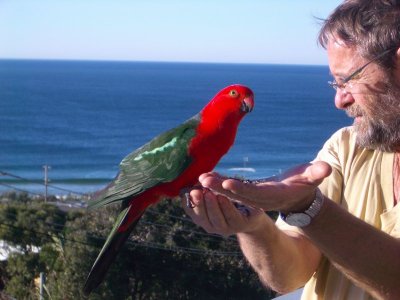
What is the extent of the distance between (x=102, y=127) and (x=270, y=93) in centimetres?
2745

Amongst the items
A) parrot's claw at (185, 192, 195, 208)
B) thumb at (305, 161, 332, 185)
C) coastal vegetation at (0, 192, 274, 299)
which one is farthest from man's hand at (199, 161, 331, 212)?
coastal vegetation at (0, 192, 274, 299)

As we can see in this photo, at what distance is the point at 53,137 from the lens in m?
40.7

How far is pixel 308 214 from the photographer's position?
1.55 metres

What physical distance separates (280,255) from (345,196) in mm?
242

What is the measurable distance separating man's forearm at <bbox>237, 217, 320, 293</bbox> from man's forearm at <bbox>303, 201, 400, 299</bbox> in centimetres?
20

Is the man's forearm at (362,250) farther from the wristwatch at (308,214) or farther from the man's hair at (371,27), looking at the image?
the man's hair at (371,27)

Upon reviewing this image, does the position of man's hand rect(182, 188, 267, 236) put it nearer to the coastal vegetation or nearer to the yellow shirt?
the yellow shirt

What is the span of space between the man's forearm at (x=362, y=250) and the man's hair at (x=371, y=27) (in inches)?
17.5

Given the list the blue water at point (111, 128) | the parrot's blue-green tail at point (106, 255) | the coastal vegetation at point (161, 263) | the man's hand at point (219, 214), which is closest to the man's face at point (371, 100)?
the man's hand at point (219, 214)

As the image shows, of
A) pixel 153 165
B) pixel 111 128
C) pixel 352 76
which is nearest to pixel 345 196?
pixel 352 76

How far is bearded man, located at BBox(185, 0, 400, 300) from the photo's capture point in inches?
60.4

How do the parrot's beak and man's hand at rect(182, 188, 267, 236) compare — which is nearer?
man's hand at rect(182, 188, 267, 236)

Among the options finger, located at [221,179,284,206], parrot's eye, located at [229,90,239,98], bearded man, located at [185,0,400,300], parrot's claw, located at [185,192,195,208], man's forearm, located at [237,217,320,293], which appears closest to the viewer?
finger, located at [221,179,284,206]

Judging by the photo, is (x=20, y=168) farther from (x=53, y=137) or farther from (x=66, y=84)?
(x=66, y=84)
